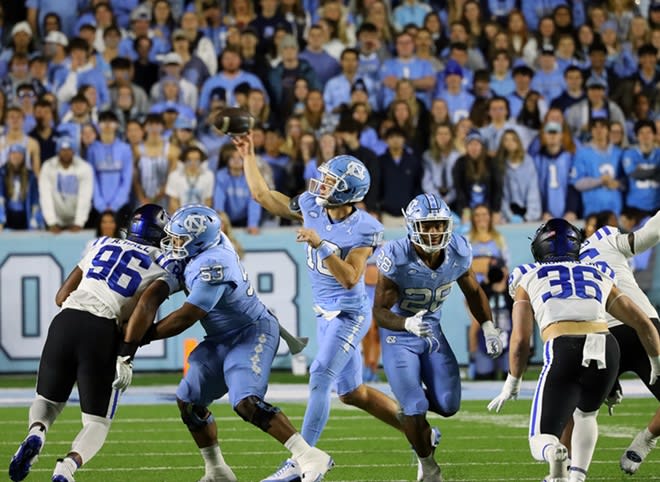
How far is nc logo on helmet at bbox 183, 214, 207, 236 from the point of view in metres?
6.54

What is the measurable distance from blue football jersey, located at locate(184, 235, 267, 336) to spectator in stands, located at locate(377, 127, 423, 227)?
18.7ft

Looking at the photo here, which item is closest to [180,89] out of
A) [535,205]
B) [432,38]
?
[432,38]

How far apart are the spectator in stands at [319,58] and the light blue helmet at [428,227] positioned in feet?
23.8

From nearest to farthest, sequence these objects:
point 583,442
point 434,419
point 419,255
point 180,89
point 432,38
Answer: point 583,442
point 419,255
point 434,419
point 180,89
point 432,38

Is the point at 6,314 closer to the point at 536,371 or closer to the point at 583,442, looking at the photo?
the point at 536,371

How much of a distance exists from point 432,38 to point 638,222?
128 inches

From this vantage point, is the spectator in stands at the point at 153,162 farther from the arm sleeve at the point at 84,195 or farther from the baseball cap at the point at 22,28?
the baseball cap at the point at 22,28

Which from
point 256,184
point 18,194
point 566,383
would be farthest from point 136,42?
Result: point 566,383

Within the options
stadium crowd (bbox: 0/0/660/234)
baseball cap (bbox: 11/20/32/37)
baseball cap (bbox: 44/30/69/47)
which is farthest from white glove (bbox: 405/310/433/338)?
baseball cap (bbox: 11/20/32/37)

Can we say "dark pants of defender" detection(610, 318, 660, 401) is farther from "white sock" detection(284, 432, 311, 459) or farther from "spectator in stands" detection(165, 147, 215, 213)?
"spectator in stands" detection(165, 147, 215, 213)

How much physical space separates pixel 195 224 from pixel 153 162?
6.12 meters

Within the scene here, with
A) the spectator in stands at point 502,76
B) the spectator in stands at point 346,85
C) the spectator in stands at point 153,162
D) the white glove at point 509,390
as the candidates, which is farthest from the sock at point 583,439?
the spectator in stands at point 502,76

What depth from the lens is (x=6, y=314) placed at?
12.4m

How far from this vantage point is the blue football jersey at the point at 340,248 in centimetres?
705
